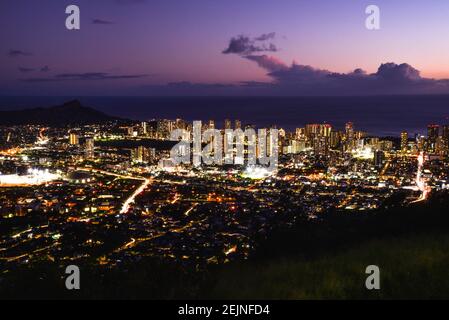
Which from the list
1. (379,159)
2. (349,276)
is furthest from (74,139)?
(349,276)

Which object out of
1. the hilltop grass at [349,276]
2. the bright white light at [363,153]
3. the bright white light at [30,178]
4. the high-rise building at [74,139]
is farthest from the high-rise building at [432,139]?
the hilltop grass at [349,276]

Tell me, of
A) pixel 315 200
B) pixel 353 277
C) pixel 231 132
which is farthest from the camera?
pixel 231 132

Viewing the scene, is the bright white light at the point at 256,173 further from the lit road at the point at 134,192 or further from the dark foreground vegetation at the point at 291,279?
the dark foreground vegetation at the point at 291,279

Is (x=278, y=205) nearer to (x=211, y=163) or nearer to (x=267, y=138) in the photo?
(x=211, y=163)

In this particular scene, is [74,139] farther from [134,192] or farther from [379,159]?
[379,159]

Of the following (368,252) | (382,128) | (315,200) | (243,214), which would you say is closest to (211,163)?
(315,200)

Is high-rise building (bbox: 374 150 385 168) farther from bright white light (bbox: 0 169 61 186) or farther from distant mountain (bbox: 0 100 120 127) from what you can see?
distant mountain (bbox: 0 100 120 127)
